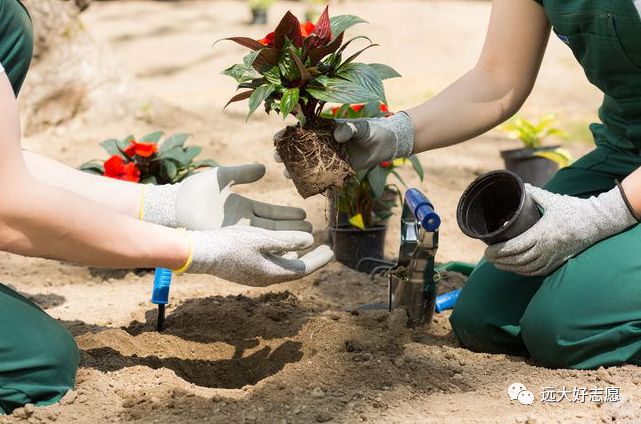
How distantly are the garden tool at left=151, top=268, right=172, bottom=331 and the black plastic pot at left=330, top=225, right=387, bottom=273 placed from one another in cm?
82

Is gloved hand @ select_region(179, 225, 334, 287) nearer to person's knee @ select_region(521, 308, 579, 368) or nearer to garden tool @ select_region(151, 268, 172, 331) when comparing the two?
garden tool @ select_region(151, 268, 172, 331)

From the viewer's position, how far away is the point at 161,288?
2641 millimetres

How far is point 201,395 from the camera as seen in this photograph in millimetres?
2203

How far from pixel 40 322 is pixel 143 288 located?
1054 mm

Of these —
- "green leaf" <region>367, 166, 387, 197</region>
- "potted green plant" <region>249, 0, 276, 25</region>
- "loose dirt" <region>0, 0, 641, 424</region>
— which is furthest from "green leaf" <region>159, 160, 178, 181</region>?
"potted green plant" <region>249, 0, 276, 25</region>

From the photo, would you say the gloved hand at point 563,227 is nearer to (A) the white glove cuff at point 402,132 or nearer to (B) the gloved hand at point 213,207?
(A) the white glove cuff at point 402,132

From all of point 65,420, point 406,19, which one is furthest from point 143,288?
Result: point 406,19

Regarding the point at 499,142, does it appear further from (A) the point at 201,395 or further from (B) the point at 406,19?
(B) the point at 406,19

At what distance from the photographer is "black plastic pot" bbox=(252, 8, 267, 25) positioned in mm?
8906

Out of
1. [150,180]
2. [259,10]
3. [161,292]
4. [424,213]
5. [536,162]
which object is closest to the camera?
[424,213]

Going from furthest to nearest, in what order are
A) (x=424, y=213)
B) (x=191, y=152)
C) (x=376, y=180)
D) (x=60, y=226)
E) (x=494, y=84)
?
(x=191, y=152), (x=376, y=180), (x=494, y=84), (x=424, y=213), (x=60, y=226)

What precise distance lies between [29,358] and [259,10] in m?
7.20

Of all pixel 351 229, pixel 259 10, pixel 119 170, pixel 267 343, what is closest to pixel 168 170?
pixel 119 170

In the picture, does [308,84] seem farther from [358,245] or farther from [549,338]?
[358,245]
